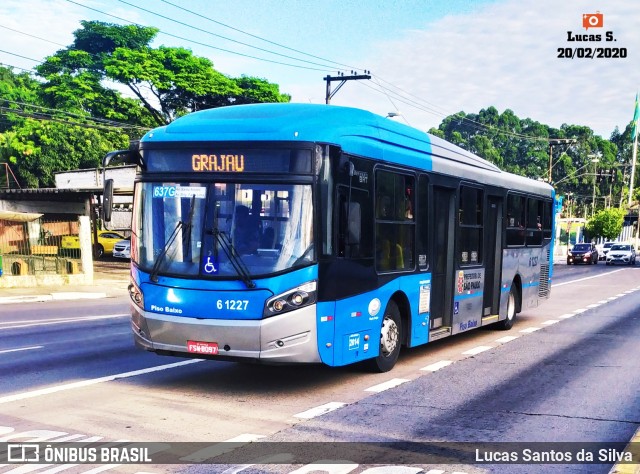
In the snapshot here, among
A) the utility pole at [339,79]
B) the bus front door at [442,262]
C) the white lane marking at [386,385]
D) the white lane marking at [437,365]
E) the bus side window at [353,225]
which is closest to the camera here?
the bus side window at [353,225]

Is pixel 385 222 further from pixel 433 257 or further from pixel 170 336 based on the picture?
pixel 170 336

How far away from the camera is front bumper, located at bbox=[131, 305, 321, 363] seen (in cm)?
820

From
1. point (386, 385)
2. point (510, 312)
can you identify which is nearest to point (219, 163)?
point (386, 385)

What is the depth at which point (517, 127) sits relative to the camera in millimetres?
157500

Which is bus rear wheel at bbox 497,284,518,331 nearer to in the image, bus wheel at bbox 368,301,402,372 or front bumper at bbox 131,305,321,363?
bus wheel at bbox 368,301,402,372

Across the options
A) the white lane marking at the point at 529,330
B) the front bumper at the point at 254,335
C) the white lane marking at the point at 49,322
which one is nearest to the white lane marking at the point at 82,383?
the front bumper at the point at 254,335

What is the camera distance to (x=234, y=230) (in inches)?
330

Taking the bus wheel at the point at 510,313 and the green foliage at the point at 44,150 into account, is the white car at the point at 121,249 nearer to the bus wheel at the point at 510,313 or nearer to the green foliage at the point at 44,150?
the green foliage at the point at 44,150

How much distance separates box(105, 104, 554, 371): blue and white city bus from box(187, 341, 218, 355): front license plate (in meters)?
0.01

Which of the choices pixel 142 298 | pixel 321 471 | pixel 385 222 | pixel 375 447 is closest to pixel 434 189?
pixel 385 222

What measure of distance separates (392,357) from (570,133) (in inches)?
5588

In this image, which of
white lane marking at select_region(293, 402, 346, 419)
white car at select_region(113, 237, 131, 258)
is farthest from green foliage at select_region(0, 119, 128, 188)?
white lane marking at select_region(293, 402, 346, 419)

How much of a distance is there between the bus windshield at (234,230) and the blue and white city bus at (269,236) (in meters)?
0.01

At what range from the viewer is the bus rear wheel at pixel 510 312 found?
1568cm
